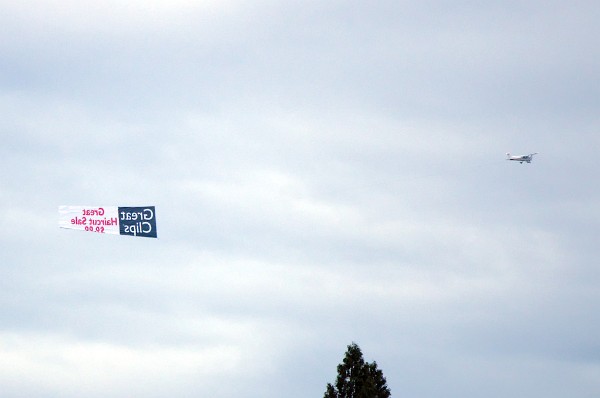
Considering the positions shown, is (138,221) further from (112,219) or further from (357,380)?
(357,380)

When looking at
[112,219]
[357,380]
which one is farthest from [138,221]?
[357,380]

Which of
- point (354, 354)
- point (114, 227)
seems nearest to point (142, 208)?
point (114, 227)

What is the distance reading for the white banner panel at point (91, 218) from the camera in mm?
163875

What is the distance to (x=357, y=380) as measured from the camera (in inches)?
5891

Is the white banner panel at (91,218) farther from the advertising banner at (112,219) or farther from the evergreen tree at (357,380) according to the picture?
the evergreen tree at (357,380)

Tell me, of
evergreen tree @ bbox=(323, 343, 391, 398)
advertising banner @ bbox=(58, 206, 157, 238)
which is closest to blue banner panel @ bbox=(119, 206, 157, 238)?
advertising banner @ bbox=(58, 206, 157, 238)

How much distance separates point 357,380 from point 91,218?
39.4 metres

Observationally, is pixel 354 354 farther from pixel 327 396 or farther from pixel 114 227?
pixel 114 227

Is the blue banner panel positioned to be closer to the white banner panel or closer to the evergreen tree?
the white banner panel

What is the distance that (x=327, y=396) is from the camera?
488ft

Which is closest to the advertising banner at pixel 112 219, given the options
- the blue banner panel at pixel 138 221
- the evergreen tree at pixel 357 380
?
the blue banner panel at pixel 138 221

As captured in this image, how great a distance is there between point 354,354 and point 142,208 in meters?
30.8

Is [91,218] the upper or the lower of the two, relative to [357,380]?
upper

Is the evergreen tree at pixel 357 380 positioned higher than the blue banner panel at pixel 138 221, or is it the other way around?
the blue banner panel at pixel 138 221
